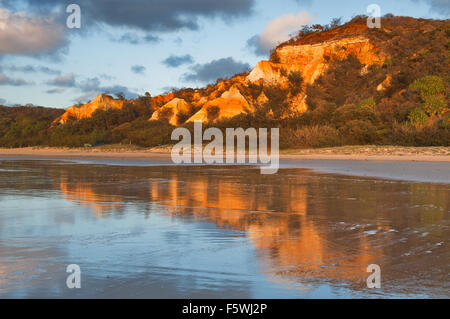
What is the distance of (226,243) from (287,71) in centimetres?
4629

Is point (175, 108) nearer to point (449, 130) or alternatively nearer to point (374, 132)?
point (374, 132)

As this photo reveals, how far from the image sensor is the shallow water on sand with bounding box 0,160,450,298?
150 inches

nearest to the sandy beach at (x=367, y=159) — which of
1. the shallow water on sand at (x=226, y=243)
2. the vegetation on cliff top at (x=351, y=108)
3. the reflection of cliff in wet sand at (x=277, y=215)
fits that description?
the vegetation on cliff top at (x=351, y=108)

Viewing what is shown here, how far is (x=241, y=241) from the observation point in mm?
5484

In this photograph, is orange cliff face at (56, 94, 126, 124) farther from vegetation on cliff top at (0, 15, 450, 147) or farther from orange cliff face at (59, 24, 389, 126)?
orange cliff face at (59, 24, 389, 126)

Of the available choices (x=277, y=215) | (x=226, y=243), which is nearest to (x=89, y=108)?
(x=277, y=215)

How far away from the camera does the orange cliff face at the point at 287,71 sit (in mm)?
45312

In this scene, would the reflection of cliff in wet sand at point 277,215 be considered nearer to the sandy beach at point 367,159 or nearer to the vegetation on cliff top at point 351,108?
the sandy beach at point 367,159

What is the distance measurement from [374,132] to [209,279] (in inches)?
1075

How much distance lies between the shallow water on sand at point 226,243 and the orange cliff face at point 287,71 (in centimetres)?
3504

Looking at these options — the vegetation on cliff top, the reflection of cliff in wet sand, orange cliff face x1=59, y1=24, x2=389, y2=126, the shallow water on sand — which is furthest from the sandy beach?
orange cliff face x1=59, y1=24, x2=389, y2=126

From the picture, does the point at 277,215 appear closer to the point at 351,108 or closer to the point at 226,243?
the point at 226,243

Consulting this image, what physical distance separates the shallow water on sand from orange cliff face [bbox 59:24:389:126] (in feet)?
115

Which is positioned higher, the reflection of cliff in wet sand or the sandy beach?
the sandy beach
